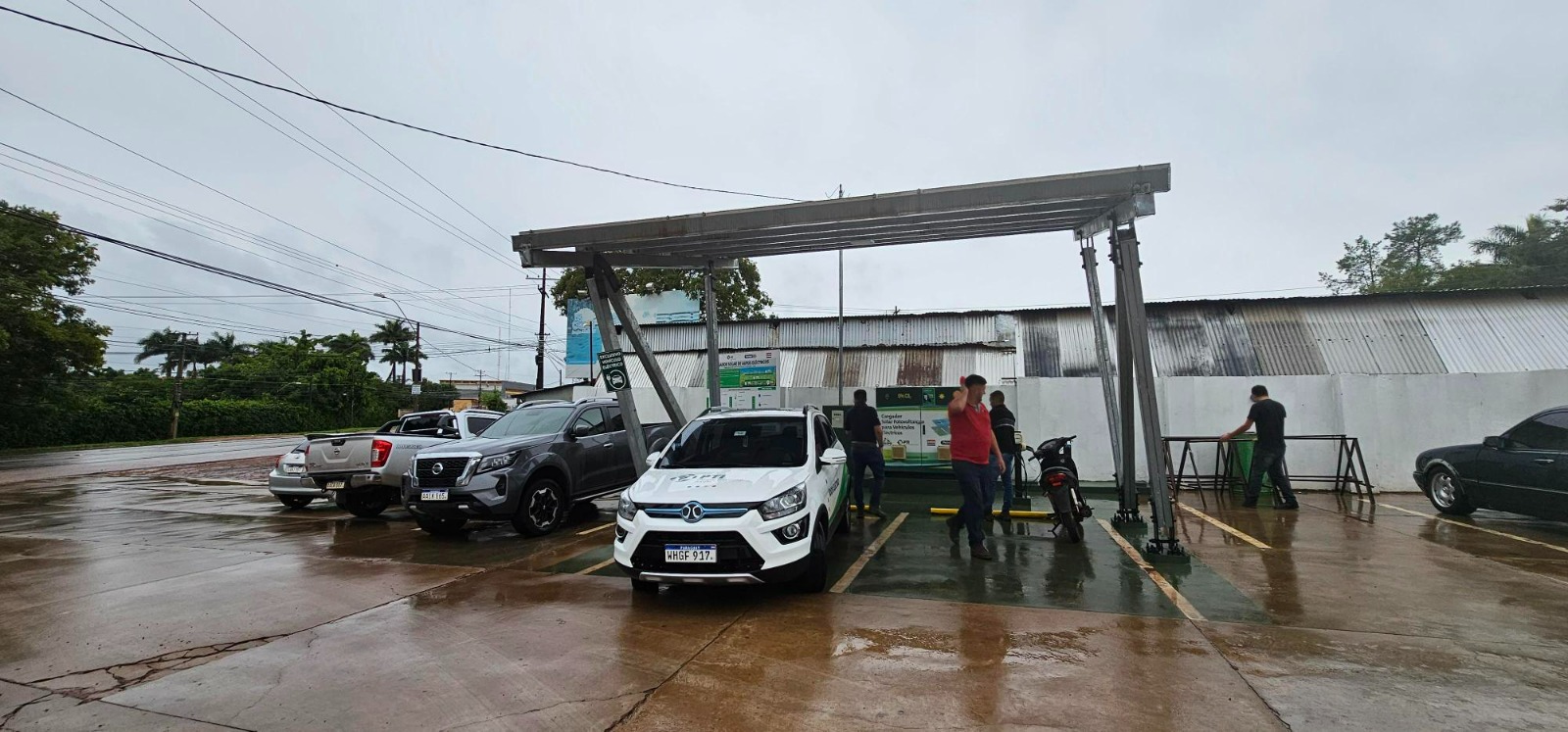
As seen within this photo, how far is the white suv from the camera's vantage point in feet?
16.2

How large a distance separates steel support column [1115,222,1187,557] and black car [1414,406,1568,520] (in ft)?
15.4

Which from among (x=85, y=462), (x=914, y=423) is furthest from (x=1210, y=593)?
(x=85, y=462)

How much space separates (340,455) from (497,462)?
11.6ft

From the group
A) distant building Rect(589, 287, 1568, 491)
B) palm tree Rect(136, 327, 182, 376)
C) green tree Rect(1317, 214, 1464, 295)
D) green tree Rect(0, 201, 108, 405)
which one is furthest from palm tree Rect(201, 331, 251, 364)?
Answer: green tree Rect(1317, 214, 1464, 295)

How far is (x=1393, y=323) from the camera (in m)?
15.1

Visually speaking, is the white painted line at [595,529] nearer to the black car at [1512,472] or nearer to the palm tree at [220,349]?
the black car at [1512,472]

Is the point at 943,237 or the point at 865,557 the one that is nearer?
the point at 865,557

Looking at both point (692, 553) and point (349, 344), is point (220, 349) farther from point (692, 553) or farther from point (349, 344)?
point (692, 553)

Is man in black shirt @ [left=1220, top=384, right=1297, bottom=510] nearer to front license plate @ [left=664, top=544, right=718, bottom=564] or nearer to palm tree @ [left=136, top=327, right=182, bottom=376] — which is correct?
front license plate @ [left=664, top=544, right=718, bottom=564]

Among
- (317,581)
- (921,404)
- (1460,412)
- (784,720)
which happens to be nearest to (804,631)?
(784,720)

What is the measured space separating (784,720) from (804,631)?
1321 millimetres

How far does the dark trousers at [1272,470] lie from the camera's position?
366 inches

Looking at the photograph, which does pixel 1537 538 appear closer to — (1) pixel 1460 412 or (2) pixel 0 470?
(1) pixel 1460 412

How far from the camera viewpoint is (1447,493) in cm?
888
